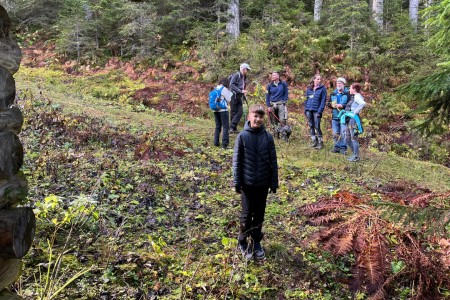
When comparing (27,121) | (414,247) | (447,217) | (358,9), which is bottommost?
(414,247)

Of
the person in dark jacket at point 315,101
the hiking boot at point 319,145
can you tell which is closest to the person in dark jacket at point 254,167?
the person in dark jacket at point 315,101

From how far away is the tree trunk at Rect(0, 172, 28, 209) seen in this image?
2855 mm

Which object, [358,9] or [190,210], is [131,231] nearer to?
[190,210]

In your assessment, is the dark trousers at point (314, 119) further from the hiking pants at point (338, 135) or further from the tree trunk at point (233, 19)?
the tree trunk at point (233, 19)

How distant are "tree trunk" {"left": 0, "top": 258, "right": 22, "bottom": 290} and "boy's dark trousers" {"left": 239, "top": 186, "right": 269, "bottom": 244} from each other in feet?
9.02

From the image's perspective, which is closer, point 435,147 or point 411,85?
point 411,85

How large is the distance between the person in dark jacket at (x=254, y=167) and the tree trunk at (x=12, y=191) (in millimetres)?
2538

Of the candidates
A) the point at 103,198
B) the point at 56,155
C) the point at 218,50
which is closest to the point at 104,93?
the point at 218,50

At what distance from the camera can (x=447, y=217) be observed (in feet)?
11.9

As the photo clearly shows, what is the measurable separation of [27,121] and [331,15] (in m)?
15.9

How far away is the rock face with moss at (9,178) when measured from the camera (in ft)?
9.14

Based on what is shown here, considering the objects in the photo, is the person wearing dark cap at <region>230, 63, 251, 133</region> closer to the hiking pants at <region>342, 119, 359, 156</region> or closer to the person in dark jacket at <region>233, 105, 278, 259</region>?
the hiking pants at <region>342, 119, 359, 156</region>

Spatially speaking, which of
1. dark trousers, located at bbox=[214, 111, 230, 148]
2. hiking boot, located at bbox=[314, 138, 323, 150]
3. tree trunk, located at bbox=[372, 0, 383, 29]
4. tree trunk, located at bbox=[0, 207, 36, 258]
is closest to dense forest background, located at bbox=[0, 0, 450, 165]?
tree trunk, located at bbox=[372, 0, 383, 29]

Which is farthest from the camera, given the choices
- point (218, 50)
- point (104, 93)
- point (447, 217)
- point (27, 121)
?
point (218, 50)
